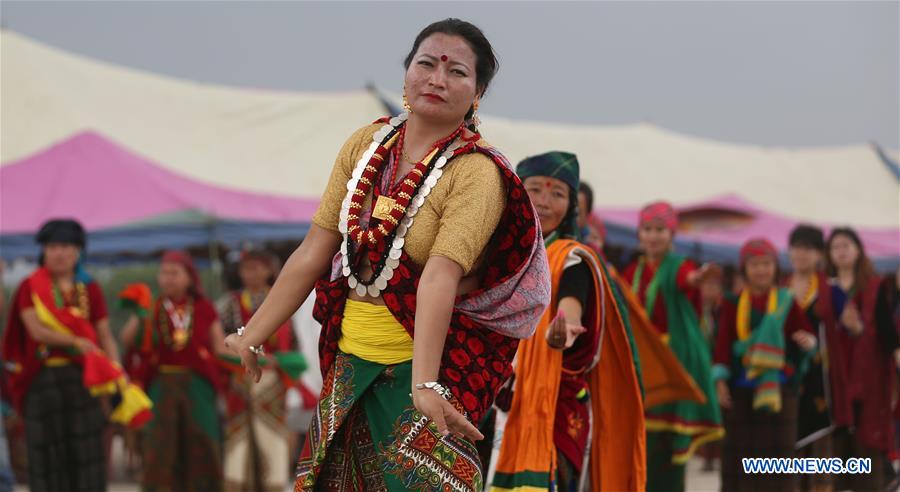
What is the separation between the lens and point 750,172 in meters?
22.4

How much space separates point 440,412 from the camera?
300 cm

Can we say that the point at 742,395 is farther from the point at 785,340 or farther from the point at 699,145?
the point at 699,145

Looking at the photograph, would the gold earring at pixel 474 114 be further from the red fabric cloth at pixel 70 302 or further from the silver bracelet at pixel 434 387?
the red fabric cloth at pixel 70 302

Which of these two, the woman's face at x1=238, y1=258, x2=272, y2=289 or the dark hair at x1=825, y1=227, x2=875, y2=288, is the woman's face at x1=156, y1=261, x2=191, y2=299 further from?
the dark hair at x1=825, y1=227, x2=875, y2=288

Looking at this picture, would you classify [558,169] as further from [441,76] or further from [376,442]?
[376,442]

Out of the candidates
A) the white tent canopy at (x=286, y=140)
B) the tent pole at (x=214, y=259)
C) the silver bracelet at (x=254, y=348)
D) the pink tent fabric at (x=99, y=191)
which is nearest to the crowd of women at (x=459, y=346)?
the silver bracelet at (x=254, y=348)

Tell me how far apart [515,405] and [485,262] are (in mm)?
1442

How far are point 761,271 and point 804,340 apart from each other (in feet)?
1.76

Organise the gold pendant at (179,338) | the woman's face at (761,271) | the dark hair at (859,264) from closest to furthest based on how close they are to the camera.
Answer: the woman's face at (761,271), the dark hair at (859,264), the gold pendant at (179,338)

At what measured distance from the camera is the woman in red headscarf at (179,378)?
901 cm

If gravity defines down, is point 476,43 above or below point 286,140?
below

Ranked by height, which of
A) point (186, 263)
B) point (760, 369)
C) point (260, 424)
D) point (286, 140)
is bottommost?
point (260, 424)

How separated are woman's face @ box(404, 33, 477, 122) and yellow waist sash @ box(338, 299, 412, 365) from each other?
525mm

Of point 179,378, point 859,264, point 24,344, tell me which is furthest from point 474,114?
point 859,264
